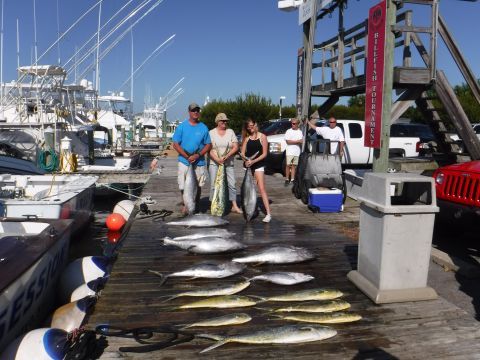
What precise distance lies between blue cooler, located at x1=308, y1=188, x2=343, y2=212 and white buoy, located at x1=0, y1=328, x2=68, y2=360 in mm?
5266

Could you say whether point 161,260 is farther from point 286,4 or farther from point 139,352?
point 286,4

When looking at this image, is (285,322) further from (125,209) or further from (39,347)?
(125,209)

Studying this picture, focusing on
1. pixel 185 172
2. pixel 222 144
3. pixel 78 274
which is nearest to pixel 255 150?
pixel 222 144

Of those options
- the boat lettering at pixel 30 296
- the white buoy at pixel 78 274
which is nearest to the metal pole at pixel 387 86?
the white buoy at pixel 78 274

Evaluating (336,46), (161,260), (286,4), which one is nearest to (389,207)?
(161,260)

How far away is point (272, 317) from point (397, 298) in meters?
1.09

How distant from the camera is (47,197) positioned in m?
8.16

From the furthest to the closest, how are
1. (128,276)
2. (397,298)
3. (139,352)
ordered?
(128,276), (397,298), (139,352)

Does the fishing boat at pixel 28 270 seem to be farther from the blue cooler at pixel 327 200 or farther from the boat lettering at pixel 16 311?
the blue cooler at pixel 327 200

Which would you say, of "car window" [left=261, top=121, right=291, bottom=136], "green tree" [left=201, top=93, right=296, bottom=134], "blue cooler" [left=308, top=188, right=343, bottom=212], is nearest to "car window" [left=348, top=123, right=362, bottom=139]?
"car window" [left=261, top=121, right=291, bottom=136]

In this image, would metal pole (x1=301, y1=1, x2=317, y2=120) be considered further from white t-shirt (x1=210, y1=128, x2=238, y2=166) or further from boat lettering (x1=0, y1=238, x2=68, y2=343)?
boat lettering (x1=0, y1=238, x2=68, y2=343)

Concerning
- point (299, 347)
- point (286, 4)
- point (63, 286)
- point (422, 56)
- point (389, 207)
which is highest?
point (286, 4)

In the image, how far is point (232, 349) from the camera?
2811 mm

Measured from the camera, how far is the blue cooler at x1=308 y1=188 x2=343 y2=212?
7.70m
